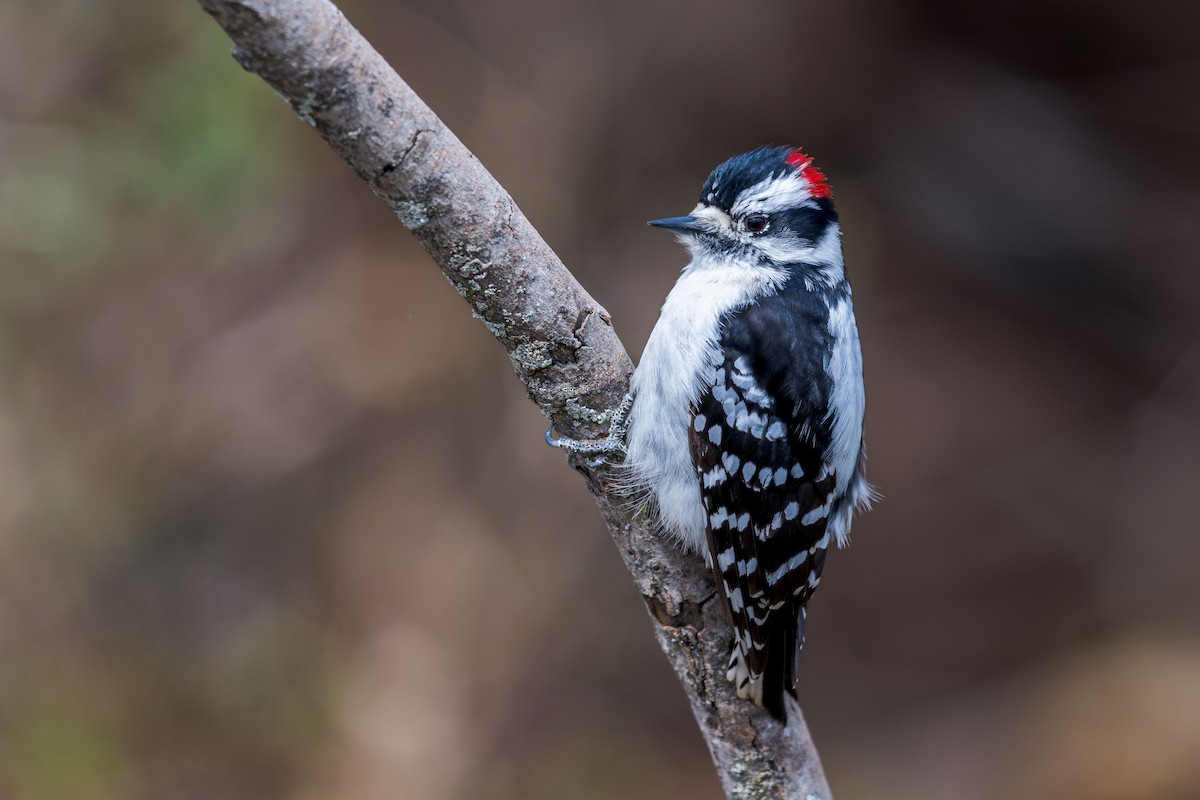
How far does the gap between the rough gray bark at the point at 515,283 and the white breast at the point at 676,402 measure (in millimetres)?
79

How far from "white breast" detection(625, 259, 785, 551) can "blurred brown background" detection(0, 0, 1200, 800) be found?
8.21 feet

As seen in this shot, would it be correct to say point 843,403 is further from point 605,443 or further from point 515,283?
point 515,283

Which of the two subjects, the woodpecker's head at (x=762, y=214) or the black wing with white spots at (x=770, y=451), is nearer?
the black wing with white spots at (x=770, y=451)

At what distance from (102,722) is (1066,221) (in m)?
5.82

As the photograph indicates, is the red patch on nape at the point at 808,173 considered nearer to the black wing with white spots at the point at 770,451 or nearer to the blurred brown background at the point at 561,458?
the black wing with white spots at the point at 770,451

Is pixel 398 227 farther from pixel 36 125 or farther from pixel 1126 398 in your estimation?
pixel 1126 398

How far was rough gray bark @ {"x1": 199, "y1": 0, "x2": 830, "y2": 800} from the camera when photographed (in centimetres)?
160

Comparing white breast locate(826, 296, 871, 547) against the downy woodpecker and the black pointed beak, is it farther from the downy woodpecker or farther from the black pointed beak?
the black pointed beak

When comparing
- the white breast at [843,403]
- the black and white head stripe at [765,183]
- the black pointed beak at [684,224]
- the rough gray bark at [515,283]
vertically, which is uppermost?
the black and white head stripe at [765,183]

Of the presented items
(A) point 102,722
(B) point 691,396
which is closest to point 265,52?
(B) point 691,396

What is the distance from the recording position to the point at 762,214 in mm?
2811

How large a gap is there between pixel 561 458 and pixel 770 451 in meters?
2.74

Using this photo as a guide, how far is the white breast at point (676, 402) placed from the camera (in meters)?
2.58

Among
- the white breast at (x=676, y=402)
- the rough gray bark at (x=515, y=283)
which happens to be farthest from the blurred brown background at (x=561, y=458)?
the rough gray bark at (x=515, y=283)
